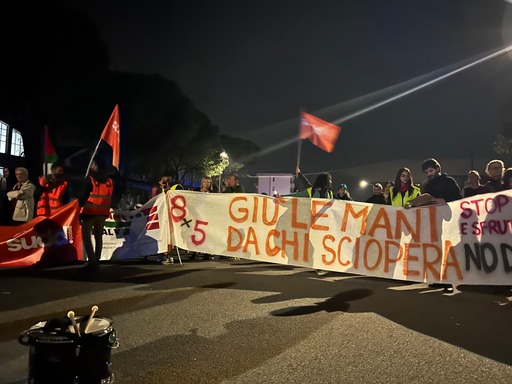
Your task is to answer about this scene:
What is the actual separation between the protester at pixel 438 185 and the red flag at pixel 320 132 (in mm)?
2768

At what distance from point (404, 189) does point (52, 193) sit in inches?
237

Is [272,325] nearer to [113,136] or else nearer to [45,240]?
[45,240]

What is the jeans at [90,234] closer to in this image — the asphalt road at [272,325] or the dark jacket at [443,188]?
the asphalt road at [272,325]

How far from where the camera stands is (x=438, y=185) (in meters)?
6.67

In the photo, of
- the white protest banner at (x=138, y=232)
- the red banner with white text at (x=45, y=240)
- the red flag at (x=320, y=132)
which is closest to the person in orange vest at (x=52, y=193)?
the red banner with white text at (x=45, y=240)

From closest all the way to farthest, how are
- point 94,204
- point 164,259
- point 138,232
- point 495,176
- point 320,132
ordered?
point 94,204 < point 495,176 < point 138,232 < point 164,259 < point 320,132

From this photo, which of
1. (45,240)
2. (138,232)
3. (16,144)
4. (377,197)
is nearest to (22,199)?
(45,240)

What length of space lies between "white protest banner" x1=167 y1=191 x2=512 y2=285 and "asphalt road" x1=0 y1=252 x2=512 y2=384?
0.44 metres

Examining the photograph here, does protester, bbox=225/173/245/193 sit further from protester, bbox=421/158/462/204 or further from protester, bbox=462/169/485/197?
protester, bbox=462/169/485/197

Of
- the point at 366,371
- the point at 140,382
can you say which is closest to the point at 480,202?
the point at 366,371

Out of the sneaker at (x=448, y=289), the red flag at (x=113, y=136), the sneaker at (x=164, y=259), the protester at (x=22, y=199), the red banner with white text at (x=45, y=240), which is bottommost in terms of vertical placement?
the sneaker at (x=448, y=289)

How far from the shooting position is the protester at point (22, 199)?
782 centimetres

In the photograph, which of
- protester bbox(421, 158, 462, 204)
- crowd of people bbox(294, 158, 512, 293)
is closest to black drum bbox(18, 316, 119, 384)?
crowd of people bbox(294, 158, 512, 293)

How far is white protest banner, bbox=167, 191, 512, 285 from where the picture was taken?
5.41 m
